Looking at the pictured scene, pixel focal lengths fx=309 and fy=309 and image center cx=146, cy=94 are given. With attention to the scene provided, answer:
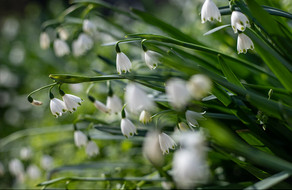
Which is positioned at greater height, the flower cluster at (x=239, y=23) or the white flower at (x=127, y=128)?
the flower cluster at (x=239, y=23)

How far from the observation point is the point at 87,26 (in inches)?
72.7

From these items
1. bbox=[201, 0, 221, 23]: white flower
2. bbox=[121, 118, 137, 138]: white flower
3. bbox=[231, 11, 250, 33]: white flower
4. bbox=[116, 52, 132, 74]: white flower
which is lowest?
bbox=[121, 118, 137, 138]: white flower

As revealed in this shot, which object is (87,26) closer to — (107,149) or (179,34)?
(179,34)

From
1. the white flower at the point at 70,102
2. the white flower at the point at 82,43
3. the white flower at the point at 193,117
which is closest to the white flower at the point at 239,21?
the white flower at the point at 193,117

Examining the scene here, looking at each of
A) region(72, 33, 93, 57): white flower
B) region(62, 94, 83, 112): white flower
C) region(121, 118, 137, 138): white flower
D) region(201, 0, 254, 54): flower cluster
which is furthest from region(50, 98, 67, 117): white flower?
region(72, 33, 93, 57): white flower

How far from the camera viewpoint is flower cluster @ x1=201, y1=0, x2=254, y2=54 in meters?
1.09

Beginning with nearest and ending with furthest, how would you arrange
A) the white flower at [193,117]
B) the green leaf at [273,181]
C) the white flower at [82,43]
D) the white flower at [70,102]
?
the green leaf at [273,181] < the white flower at [193,117] < the white flower at [70,102] < the white flower at [82,43]

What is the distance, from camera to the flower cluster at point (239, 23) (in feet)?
3.59

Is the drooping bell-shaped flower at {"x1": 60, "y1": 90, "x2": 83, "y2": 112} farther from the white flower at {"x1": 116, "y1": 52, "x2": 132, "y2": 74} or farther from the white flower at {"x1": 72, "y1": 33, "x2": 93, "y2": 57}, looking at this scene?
the white flower at {"x1": 72, "y1": 33, "x2": 93, "y2": 57}

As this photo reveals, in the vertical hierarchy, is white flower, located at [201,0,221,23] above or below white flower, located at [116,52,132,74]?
above

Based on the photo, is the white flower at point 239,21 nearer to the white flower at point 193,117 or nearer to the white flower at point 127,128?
the white flower at point 193,117

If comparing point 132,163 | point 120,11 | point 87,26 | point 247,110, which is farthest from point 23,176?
point 247,110

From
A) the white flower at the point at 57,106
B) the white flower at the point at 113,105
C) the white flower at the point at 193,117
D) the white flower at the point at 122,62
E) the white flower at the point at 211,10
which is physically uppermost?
the white flower at the point at 211,10

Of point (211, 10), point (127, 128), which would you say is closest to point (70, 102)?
point (127, 128)
